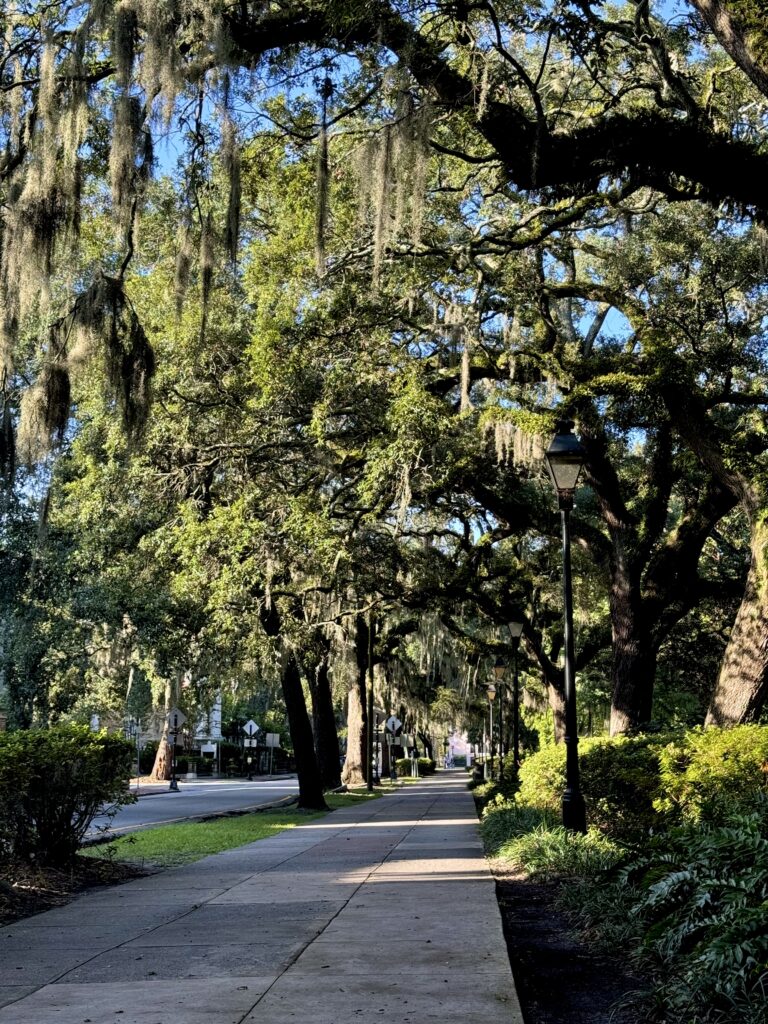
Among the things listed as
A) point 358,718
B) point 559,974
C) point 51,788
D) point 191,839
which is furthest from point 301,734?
point 559,974

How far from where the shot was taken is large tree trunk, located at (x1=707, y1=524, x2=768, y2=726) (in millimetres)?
12805

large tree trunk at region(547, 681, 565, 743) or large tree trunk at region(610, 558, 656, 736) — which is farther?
large tree trunk at region(547, 681, 565, 743)

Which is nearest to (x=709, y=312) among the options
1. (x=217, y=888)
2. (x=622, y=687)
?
(x=622, y=687)

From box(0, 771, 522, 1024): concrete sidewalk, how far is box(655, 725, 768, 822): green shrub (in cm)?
198

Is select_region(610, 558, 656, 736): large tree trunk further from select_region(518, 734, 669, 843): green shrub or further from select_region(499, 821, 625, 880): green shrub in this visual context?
select_region(499, 821, 625, 880): green shrub

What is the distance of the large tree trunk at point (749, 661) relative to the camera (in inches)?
504

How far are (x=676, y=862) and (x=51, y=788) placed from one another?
6.06m

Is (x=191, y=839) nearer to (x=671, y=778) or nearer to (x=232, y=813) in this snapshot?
(x=671, y=778)

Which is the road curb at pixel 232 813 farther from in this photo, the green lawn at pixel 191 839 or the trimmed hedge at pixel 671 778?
the trimmed hedge at pixel 671 778

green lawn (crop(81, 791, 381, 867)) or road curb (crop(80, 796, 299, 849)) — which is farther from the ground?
green lawn (crop(81, 791, 381, 867))

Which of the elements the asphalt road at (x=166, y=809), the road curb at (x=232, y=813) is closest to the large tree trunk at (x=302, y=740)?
the road curb at (x=232, y=813)

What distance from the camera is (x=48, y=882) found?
374 inches

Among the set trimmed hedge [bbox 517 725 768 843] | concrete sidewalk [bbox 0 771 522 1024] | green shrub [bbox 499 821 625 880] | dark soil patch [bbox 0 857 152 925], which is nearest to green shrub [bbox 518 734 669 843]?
trimmed hedge [bbox 517 725 768 843]

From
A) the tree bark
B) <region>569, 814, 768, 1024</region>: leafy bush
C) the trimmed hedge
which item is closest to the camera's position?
<region>569, 814, 768, 1024</region>: leafy bush
